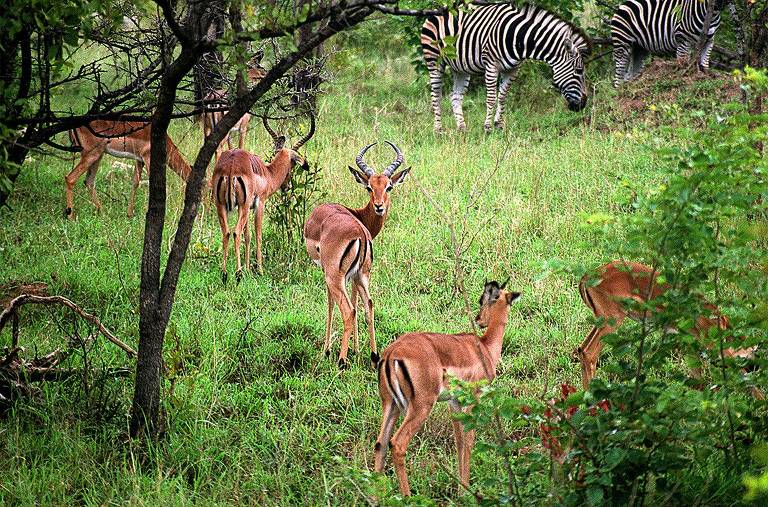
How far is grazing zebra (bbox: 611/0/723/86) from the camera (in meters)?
11.9

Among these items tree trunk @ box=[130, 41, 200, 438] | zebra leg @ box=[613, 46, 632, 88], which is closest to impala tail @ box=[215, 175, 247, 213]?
tree trunk @ box=[130, 41, 200, 438]

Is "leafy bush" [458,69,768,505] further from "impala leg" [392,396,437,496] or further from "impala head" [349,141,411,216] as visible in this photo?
"impala head" [349,141,411,216]

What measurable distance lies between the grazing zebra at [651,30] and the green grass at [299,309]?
41.1 inches

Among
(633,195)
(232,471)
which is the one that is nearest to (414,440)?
(232,471)

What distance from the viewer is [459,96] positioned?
12.7 meters

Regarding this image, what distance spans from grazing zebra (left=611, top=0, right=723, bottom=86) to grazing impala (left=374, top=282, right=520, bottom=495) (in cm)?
844

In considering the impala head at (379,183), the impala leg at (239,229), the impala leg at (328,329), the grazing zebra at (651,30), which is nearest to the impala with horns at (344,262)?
the impala leg at (328,329)

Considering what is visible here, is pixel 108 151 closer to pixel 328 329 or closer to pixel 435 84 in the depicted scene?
pixel 328 329

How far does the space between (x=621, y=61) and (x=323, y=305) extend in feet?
23.5

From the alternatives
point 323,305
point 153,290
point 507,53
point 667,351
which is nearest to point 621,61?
point 507,53

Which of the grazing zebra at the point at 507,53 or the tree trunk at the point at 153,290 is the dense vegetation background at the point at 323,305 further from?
the grazing zebra at the point at 507,53

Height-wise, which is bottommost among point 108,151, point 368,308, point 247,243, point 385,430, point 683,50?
point 385,430

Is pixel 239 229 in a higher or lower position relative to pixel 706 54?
lower

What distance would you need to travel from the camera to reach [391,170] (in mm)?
7504
